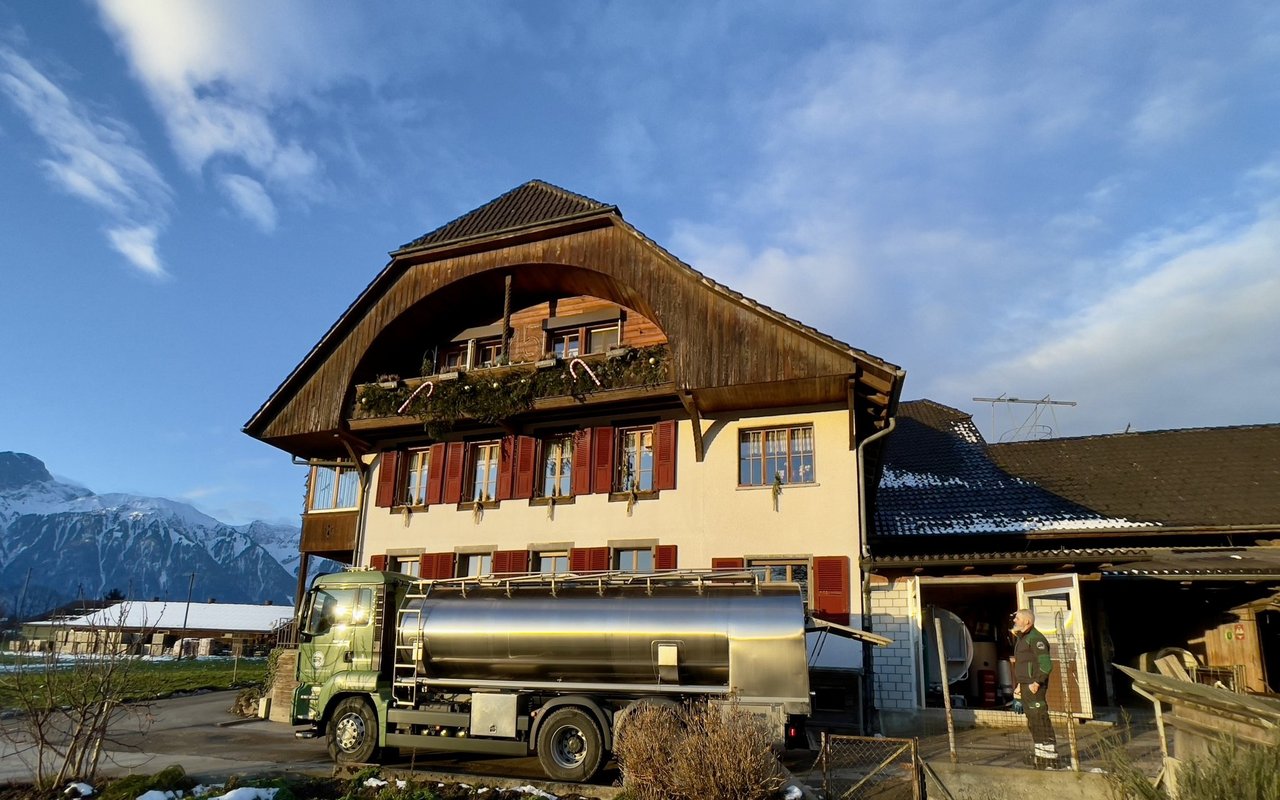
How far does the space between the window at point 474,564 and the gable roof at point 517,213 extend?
8.30 meters

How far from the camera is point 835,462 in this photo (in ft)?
61.2

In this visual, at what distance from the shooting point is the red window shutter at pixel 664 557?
19.2 meters

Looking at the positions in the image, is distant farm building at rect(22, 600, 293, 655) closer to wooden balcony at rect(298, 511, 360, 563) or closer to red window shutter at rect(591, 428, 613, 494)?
wooden balcony at rect(298, 511, 360, 563)

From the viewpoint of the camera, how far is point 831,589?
17.8 m

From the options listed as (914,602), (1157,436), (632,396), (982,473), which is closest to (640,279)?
(632,396)

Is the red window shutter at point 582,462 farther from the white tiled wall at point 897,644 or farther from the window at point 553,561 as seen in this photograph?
the white tiled wall at point 897,644

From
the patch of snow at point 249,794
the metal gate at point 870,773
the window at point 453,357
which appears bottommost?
the patch of snow at point 249,794

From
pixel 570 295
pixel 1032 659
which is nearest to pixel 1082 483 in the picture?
pixel 1032 659

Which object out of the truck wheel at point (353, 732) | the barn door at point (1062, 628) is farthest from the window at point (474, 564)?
the barn door at point (1062, 628)

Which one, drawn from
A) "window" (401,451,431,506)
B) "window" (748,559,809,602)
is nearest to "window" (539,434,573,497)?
"window" (401,451,431,506)

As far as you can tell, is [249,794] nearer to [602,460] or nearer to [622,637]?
[622,637]

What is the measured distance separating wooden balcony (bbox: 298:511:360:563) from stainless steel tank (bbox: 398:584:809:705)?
10536mm

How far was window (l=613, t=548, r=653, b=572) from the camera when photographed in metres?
A: 19.8

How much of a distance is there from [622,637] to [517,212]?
1366 centimetres
